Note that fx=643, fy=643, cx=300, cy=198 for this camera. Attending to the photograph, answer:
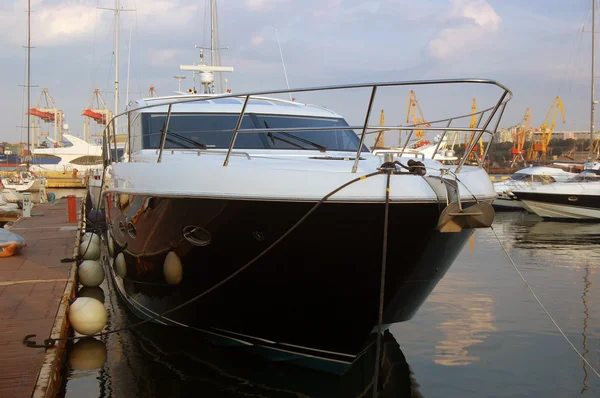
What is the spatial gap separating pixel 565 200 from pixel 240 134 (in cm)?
2033

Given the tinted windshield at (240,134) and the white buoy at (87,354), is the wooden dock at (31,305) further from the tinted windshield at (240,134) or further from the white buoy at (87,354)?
the tinted windshield at (240,134)

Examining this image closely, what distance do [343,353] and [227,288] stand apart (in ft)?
3.90

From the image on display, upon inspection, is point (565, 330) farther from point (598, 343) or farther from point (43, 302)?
point (43, 302)

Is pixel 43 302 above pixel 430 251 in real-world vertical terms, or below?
below

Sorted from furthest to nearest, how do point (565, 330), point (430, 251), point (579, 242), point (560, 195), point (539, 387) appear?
point (560, 195), point (579, 242), point (565, 330), point (539, 387), point (430, 251)

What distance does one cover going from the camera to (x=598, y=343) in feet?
24.7

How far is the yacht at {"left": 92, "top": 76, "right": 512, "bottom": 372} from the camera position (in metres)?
4.96

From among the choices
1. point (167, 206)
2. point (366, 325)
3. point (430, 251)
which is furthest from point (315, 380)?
point (167, 206)

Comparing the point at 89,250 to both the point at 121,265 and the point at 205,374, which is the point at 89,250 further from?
the point at 205,374

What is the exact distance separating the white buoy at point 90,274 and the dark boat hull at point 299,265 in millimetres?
3632

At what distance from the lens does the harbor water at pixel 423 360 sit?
6.04m

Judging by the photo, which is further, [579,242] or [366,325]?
[579,242]

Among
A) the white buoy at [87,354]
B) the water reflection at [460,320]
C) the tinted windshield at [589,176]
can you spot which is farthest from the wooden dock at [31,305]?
the tinted windshield at [589,176]

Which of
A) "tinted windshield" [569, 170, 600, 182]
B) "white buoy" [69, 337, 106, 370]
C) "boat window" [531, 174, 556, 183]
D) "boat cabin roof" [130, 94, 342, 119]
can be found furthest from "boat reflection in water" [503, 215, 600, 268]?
"white buoy" [69, 337, 106, 370]
